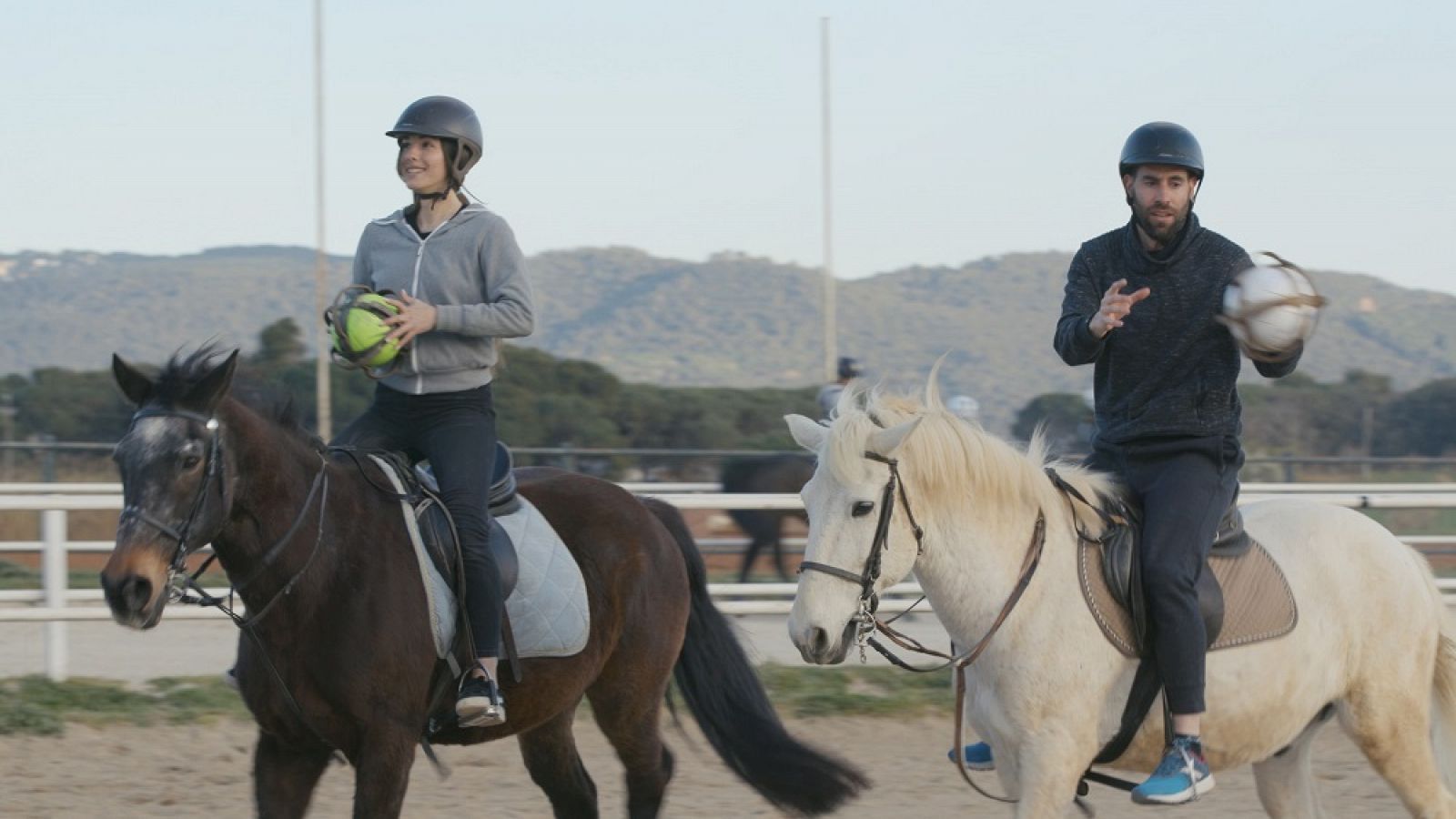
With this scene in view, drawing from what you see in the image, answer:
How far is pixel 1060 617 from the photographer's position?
16.4ft

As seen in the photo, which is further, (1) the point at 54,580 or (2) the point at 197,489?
(1) the point at 54,580

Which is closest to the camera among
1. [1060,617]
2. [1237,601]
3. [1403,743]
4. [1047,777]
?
[1047,777]

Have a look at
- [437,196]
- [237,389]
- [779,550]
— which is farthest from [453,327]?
[779,550]

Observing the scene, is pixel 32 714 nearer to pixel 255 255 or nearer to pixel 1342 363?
pixel 1342 363

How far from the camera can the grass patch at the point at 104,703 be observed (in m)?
8.55

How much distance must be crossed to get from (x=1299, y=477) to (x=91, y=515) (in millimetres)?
15443

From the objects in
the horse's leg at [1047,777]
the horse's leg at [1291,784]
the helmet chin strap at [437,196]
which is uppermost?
the helmet chin strap at [437,196]

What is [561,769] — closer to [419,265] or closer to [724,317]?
[419,265]

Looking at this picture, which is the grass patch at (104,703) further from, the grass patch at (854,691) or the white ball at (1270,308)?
the white ball at (1270,308)

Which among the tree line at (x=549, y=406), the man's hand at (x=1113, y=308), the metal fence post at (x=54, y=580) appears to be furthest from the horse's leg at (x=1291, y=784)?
the tree line at (x=549, y=406)

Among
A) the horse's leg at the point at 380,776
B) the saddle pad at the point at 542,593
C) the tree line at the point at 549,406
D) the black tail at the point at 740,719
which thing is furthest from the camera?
the tree line at the point at 549,406

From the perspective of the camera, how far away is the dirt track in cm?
744

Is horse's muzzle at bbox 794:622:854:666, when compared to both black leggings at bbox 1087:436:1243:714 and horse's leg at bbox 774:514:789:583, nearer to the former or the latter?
black leggings at bbox 1087:436:1243:714

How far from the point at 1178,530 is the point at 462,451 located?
2.33 m
